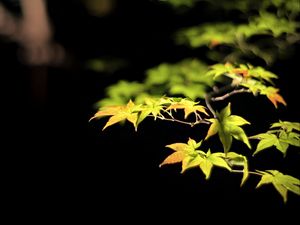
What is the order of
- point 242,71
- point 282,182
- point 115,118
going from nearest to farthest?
1. point 282,182
2. point 115,118
3. point 242,71

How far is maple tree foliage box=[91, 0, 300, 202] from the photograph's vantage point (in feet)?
6.14

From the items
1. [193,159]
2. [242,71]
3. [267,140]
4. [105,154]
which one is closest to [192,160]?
[193,159]

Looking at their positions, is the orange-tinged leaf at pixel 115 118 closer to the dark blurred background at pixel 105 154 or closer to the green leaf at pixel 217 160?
the green leaf at pixel 217 160

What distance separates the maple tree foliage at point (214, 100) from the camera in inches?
73.7

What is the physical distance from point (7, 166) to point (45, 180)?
1.62 feet

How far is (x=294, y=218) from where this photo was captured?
8.57 feet

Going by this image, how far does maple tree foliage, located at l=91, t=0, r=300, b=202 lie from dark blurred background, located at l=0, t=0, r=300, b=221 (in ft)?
0.99

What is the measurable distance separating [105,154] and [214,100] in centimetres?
146

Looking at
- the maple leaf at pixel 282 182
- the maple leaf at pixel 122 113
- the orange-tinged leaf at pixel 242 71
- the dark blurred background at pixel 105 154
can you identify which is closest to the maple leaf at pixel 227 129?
the maple leaf at pixel 282 182

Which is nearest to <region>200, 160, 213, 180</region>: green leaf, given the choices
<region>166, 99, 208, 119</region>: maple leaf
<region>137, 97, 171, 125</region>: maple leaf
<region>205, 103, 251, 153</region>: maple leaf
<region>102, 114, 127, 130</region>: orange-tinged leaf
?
<region>205, 103, 251, 153</region>: maple leaf

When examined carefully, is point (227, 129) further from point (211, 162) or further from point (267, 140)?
point (267, 140)

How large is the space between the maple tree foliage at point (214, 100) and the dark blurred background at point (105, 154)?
30cm

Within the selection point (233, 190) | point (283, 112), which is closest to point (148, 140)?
point (233, 190)

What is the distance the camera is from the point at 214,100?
8.57 ft
